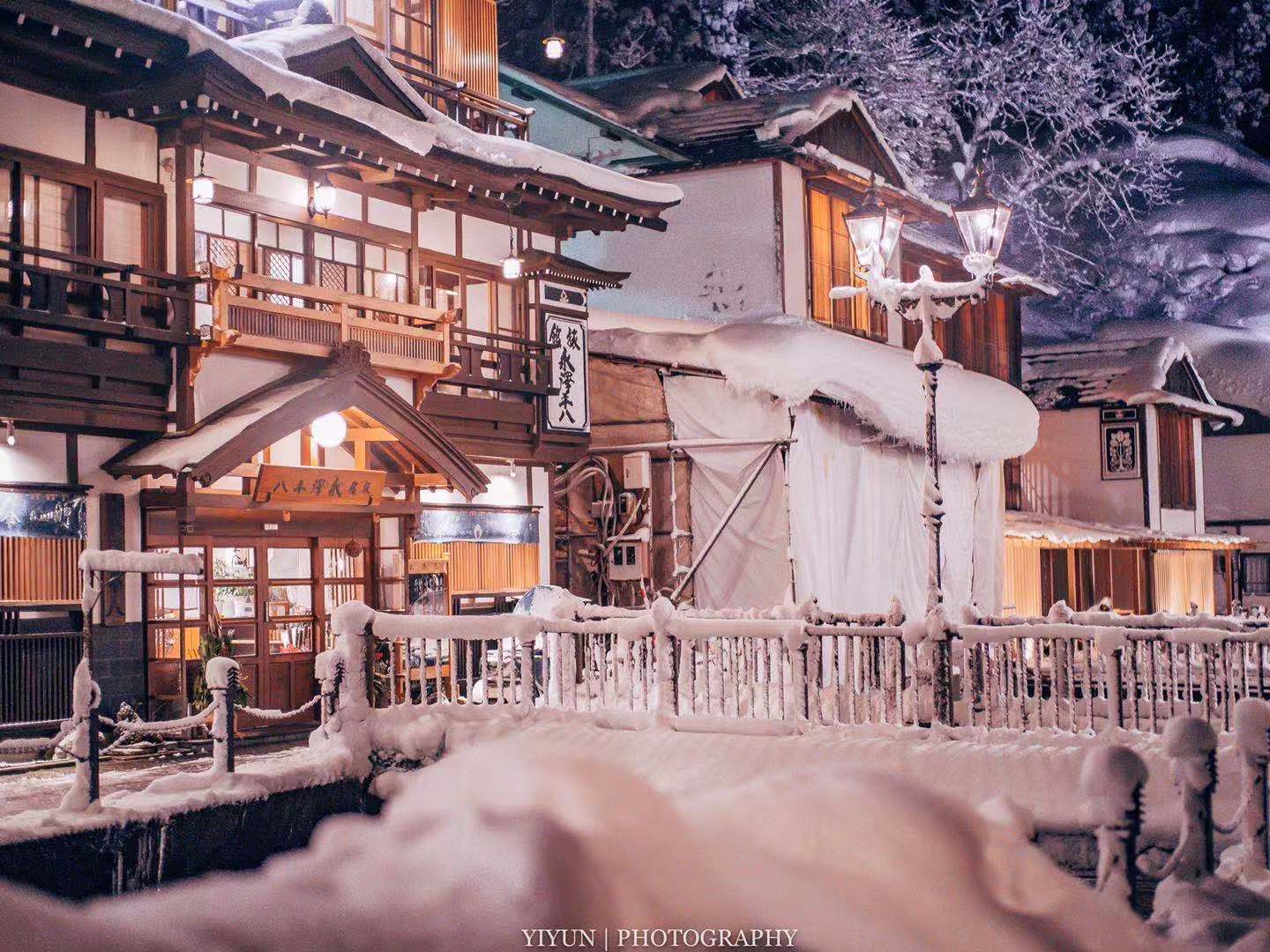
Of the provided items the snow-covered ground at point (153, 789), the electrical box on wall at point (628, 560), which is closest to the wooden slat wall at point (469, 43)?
the electrical box on wall at point (628, 560)

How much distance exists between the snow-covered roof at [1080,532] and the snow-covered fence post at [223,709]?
810 inches

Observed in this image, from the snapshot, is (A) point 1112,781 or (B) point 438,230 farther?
(B) point 438,230

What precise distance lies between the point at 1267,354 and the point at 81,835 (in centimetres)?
4197

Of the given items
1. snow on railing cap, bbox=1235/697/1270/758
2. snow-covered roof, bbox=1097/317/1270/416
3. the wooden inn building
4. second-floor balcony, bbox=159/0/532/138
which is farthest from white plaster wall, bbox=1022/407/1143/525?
snow on railing cap, bbox=1235/697/1270/758

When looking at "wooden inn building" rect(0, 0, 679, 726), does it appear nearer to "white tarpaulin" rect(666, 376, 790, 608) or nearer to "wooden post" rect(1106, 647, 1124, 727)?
"white tarpaulin" rect(666, 376, 790, 608)

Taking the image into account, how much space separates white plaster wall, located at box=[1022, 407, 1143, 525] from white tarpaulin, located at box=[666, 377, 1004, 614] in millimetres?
12723

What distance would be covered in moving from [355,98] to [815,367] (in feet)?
26.3

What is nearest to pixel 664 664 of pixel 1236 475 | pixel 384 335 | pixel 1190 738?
pixel 1190 738

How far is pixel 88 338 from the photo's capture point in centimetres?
1602

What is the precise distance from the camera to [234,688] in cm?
1239

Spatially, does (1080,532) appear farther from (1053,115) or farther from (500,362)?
(1053,115)

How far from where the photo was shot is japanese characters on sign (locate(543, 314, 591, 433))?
22484 millimetres

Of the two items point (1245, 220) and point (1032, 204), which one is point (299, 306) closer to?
point (1032, 204)

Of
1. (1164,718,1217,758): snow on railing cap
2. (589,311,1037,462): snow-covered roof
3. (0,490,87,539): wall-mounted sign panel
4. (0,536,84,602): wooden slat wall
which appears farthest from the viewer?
(589,311,1037,462): snow-covered roof
